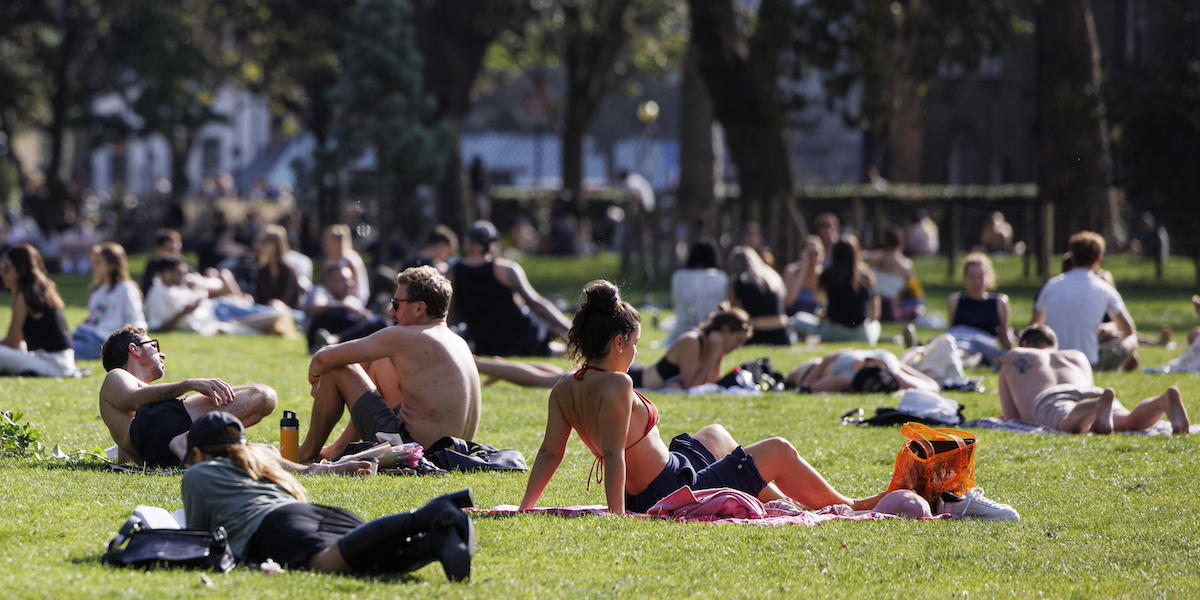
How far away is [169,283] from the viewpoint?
821 inches

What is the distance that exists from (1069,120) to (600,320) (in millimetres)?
25280

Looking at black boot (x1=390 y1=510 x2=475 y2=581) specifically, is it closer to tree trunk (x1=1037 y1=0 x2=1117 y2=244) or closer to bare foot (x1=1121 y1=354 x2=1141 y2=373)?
bare foot (x1=1121 y1=354 x2=1141 y2=373)

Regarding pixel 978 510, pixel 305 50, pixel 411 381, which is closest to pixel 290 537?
pixel 411 381

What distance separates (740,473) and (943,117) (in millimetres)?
44443

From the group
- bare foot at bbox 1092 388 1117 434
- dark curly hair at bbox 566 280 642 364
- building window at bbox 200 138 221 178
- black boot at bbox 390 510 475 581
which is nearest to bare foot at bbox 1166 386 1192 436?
bare foot at bbox 1092 388 1117 434

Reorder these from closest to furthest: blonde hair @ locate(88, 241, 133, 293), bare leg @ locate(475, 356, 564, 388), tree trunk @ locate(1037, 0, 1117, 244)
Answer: bare leg @ locate(475, 356, 564, 388) → blonde hair @ locate(88, 241, 133, 293) → tree trunk @ locate(1037, 0, 1117, 244)

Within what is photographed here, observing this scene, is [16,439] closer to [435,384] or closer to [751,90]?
[435,384]

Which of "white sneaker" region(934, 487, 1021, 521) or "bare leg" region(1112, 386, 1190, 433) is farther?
"bare leg" region(1112, 386, 1190, 433)

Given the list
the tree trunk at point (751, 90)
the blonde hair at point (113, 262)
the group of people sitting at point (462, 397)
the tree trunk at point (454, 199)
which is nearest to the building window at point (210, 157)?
the tree trunk at point (454, 199)

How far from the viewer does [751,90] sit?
30.2 metres

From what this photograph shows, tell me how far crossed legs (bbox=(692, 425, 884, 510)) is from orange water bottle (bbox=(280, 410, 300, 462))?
2.68 meters

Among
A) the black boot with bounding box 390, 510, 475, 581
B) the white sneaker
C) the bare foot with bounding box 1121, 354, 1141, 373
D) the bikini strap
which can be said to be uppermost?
the bikini strap

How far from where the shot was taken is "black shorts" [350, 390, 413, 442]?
403 inches

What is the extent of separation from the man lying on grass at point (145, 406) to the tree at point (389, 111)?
25.2 metres
